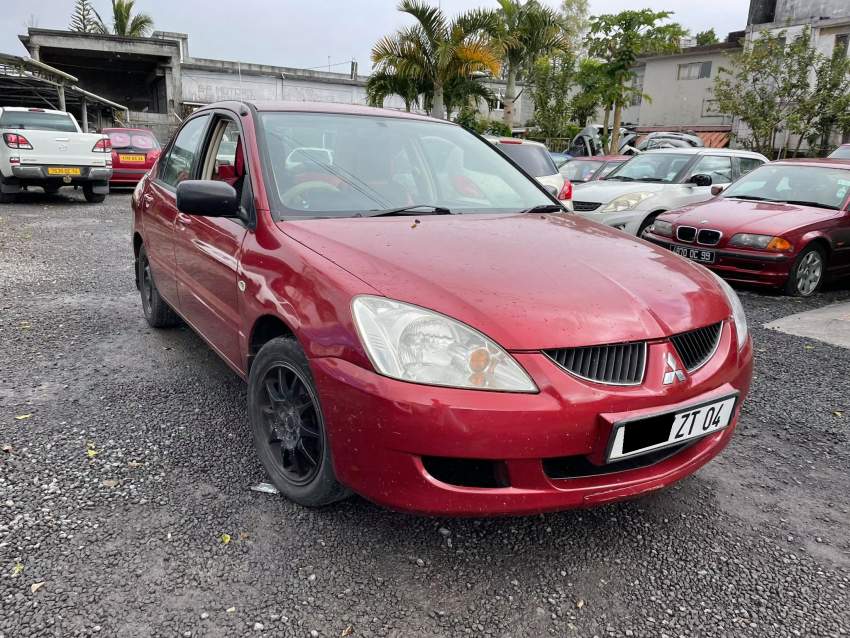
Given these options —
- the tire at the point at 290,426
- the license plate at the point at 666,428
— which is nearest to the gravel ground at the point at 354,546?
the tire at the point at 290,426

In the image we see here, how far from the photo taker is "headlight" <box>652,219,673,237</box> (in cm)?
698

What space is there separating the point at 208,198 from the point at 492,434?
1.61m

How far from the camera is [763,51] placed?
19.7 meters

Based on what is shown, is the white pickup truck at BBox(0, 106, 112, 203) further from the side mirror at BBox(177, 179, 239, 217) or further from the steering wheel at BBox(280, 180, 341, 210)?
the steering wheel at BBox(280, 180, 341, 210)

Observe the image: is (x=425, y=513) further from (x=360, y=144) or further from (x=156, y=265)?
(x=156, y=265)

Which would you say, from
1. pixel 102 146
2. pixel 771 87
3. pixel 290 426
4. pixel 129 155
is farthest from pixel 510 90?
pixel 290 426

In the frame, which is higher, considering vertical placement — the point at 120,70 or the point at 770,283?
the point at 120,70

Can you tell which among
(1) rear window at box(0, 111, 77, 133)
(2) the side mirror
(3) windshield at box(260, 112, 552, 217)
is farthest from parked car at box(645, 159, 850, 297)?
(1) rear window at box(0, 111, 77, 133)

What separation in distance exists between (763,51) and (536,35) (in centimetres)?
703

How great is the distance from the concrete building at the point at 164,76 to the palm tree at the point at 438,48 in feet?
28.3

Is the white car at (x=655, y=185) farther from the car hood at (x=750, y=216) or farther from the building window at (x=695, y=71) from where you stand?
the building window at (x=695, y=71)

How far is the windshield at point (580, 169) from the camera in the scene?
12458mm

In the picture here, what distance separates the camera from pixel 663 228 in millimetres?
7051

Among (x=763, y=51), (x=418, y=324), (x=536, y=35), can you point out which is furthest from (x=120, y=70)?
(x=418, y=324)
